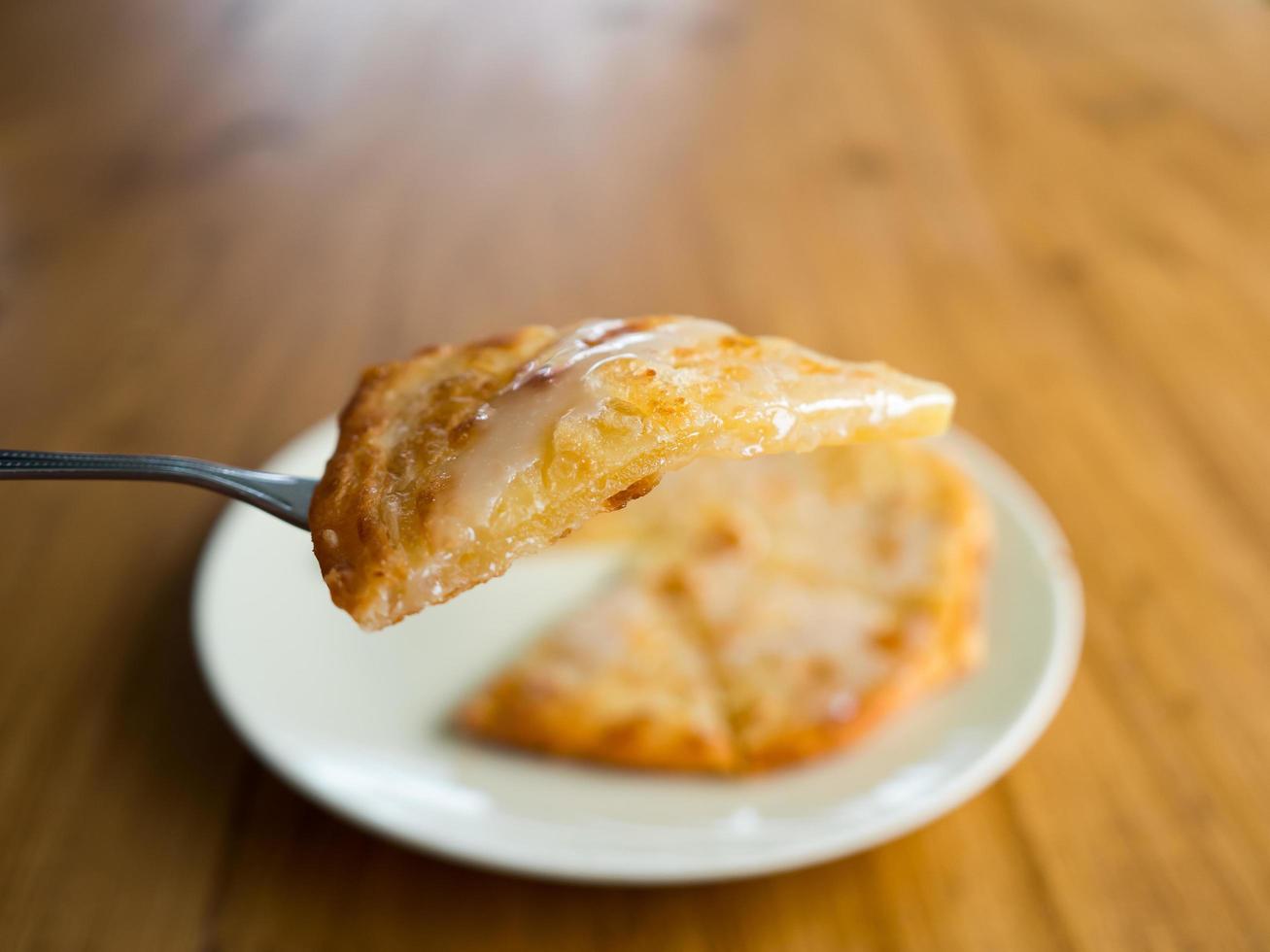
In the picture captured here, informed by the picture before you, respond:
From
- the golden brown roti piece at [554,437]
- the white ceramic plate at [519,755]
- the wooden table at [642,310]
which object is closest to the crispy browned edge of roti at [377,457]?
the golden brown roti piece at [554,437]

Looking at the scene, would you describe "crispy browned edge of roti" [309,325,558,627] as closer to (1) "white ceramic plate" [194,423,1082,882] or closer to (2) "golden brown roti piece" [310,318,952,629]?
(2) "golden brown roti piece" [310,318,952,629]

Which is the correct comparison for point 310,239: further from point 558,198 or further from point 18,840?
point 18,840

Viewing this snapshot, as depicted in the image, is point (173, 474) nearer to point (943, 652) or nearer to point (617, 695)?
point (617, 695)

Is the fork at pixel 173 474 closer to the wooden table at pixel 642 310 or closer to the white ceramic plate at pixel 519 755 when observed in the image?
the white ceramic plate at pixel 519 755

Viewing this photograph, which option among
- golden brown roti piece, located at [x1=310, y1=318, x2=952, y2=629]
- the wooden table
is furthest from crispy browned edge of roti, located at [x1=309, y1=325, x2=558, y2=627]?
the wooden table

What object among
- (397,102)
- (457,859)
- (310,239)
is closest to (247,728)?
(457,859)
